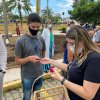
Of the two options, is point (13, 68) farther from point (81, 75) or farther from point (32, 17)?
point (81, 75)

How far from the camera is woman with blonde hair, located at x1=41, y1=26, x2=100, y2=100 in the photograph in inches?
94.2

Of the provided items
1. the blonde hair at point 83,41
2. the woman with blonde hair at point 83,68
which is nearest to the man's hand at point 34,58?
the woman with blonde hair at point 83,68

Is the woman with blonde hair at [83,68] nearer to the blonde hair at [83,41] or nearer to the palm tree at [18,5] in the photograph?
the blonde hair at [83,41]

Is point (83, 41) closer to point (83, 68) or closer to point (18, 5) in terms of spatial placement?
point (83, 68)

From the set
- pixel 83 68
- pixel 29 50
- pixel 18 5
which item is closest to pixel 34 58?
pixel 29 50

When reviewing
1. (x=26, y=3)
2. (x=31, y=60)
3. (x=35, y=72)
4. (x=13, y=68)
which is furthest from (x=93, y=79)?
(x=26, y=3)

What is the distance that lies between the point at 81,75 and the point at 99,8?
25222mm

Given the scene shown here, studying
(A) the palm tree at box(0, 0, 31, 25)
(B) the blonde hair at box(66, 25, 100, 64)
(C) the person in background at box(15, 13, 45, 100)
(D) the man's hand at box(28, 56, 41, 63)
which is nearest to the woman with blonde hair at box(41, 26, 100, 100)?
(B) the blonde hair at box(66, 25, 100, 64)

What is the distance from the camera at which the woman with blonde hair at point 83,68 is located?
7.85ft

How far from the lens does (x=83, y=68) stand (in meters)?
2.50

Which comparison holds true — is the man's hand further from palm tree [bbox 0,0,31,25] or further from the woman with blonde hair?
palm tree [bbox 0,0,31,25]

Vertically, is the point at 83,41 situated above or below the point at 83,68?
above

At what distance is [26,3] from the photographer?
108 feet

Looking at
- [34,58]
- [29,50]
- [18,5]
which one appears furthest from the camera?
[18,5]
